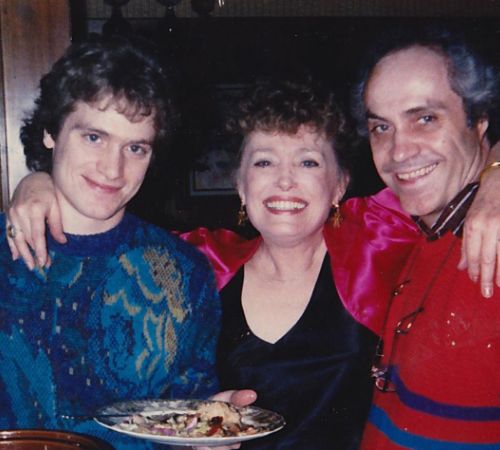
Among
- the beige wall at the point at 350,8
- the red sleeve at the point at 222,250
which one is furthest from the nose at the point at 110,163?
the beige wall at the point at 350,8

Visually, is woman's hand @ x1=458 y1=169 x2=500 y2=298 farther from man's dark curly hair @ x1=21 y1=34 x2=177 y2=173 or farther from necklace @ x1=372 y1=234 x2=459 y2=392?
man's dark curly hair @ x1=21 y1=34 x2=177 y2=173

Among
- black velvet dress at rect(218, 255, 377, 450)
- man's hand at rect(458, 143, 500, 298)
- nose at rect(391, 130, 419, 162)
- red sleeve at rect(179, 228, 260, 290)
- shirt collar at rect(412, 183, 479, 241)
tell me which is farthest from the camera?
red sleeve at rect(179, 228, 260, 290)

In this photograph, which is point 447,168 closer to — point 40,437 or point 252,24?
point 40,437

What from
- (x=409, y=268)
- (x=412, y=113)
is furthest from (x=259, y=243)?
(x=412, y=113)

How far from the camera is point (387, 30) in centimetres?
179

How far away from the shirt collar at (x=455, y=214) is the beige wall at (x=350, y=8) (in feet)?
15.3

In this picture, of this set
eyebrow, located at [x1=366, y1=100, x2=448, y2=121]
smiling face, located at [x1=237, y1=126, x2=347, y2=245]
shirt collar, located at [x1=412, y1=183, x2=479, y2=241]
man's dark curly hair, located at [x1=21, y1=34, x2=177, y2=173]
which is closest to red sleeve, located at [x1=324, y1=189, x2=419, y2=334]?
smiling face, located at [x1=237, y1=126, x2=347, y2=245]

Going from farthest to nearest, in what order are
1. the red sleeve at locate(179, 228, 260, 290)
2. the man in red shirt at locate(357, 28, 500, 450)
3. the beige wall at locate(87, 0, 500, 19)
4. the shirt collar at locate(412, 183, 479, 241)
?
1. the beige wall at locate(87, 0, 500, 19)
2. the red sleeve at locate(179, 228, 260, 290)
3. the shirt collar at locate(412, 183, 479, 241)
4. the man in red shirt at locate(357, 28, 500, 450)

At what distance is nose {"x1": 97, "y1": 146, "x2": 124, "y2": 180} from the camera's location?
1.64m

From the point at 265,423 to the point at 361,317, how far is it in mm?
582

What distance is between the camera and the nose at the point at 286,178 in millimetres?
1953

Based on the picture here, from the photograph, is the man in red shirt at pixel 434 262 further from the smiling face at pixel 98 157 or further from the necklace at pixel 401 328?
the smiling face at pixel 98 157

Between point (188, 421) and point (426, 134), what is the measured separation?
0.80m

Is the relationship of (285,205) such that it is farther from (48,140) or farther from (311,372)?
(48,140)
